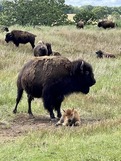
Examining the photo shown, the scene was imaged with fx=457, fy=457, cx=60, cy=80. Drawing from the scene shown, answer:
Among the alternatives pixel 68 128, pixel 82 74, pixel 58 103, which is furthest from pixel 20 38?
pixel 68 128

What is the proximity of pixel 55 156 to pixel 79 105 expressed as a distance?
5670mm

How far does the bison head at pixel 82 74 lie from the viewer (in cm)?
1105

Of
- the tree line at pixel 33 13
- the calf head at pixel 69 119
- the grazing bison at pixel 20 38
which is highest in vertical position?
the calf head at pixel 69 119

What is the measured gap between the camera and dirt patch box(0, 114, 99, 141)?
9.58 meters

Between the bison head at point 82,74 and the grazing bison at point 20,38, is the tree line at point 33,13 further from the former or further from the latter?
the bison head at point 82,74

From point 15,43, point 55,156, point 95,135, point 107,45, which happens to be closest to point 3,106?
point 95,135

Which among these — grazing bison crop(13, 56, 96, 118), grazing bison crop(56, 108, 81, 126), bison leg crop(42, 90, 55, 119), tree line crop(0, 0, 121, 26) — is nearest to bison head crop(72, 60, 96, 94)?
grazing bison crop(13, 56, 96, 118)

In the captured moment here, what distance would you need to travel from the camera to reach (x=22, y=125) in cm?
1050

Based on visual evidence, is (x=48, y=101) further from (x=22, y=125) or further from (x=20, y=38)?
(x=20, y=38)

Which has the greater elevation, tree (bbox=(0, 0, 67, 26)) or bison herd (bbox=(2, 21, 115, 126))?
bison herd (bbox=(2, 21, 115, 126))

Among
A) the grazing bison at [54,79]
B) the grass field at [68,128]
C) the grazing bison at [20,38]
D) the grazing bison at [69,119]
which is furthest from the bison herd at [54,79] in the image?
the grazing bison at [20,38]

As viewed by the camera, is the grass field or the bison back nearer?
the grass field

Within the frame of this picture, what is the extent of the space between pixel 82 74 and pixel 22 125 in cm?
195

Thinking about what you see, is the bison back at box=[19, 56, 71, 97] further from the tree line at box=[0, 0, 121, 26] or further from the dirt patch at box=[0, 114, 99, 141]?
the tree line at box=[0, 0, 121, 26]
